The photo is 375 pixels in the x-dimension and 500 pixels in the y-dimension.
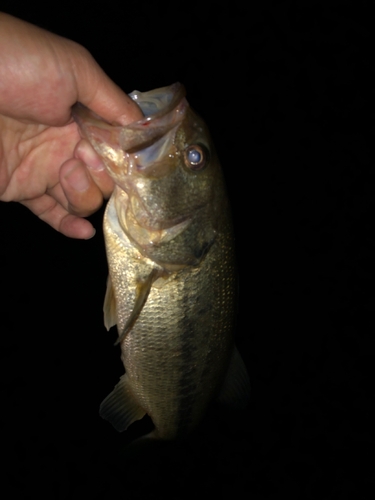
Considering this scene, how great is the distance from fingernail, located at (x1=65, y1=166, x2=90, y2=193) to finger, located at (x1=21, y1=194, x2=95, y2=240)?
1.33 ft

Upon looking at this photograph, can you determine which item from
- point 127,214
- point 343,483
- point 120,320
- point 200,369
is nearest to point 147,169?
point 127,214

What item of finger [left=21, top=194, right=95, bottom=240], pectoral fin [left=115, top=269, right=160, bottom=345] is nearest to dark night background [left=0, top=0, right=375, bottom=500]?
finger [left=21, top=194, right=95, bottom=240]

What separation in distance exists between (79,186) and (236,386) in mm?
1276

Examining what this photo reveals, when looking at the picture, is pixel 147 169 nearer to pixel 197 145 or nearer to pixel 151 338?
pixel 197 145

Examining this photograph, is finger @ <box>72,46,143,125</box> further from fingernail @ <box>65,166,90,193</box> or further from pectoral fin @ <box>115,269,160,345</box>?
pectoral fin @ <box>115,269,160,345</box>

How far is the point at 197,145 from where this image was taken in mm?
987

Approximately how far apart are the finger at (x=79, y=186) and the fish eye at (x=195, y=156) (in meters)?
0.57

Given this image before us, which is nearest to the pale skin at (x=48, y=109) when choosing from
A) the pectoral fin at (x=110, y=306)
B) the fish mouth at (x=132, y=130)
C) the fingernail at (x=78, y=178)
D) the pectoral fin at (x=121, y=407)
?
the fingernail at (x=78, y=178)

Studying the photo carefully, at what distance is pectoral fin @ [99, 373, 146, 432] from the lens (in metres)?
1.39

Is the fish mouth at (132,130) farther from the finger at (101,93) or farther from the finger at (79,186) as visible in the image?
the finger at (79,186)

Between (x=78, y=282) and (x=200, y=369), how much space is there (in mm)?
2930

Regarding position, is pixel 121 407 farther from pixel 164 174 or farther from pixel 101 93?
pixel 101 93

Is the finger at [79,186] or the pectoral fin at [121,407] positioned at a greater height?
the finger at [79,186]

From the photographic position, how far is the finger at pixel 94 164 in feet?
3.89
